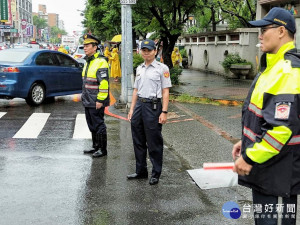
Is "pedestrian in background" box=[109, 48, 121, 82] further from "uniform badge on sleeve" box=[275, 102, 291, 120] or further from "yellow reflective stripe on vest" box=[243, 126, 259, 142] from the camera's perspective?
"uniform badge on sleeve" box=[275, 102, 291, 120]

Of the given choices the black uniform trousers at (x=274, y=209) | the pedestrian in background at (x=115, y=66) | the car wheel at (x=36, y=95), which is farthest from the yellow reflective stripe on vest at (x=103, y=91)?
the pedestrian in background at (x=115, y=66)

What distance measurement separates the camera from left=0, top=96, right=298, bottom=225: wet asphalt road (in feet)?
14.1

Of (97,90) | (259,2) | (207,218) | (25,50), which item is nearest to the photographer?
(207,218)

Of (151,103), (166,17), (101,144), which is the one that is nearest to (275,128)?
(151,103)

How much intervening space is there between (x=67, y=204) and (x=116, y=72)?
17.1m

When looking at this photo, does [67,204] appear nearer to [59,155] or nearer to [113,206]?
[113,206]

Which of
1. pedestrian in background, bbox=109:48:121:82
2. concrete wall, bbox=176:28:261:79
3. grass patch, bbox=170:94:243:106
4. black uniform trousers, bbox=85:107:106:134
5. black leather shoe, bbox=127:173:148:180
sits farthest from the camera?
pedestrian in background, bbox=109:48:121:82

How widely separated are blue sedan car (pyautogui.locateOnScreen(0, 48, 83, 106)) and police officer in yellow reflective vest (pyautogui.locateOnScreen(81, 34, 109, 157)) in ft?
17.7

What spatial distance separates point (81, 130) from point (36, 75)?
3760 mm

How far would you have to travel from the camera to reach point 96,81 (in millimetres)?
6477

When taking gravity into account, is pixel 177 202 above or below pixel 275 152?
below

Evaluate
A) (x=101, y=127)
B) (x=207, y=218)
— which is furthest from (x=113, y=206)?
(x=101, y=127)

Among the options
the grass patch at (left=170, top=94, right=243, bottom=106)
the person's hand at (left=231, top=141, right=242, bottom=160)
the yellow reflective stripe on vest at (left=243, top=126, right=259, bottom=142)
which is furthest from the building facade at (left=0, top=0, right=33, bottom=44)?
the yellow reflective stripe on vest at (left=243, top=126, right=259, bottom=142)

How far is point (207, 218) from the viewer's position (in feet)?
14.0
